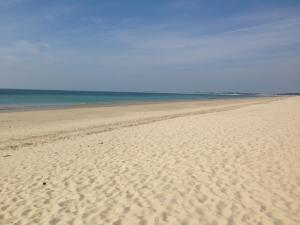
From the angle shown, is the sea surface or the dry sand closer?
the dry sand

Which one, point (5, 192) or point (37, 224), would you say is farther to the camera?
point (5, 192)

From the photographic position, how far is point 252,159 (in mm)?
8133

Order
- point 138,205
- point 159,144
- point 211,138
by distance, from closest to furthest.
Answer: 1. point 138,205
2. point 159,144
3. point 211,138

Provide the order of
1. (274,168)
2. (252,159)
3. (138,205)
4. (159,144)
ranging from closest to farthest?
(138,205) < (274,168) < (252,159) < (159,144)

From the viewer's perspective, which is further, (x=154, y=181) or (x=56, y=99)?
(x=56, y=99)

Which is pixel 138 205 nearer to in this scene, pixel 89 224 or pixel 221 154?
pixel 89 224

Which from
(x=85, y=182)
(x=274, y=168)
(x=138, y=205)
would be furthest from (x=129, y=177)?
(x=274, y=168)

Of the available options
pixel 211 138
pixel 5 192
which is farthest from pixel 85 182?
pixel 211 138

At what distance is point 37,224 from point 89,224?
753 millimetres

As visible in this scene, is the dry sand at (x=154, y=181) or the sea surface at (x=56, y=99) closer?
the dry sand at (x=154, y=181)

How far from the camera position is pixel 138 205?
5254 mm

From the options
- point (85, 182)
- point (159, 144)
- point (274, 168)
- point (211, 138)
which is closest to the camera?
point (85, 182)

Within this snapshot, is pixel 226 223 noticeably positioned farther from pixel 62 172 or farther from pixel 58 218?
pixel 62 172

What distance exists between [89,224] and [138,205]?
955 mm
